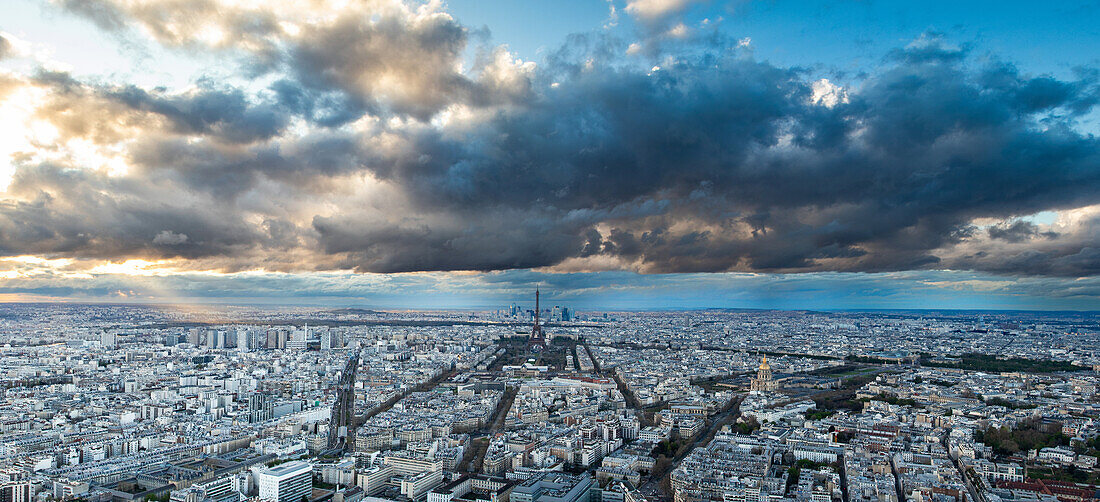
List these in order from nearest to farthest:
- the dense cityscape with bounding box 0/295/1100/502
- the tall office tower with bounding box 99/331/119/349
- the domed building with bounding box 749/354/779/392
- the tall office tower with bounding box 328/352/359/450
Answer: the dense cityscape with bounding box 0/295/1100/502
the tall office tower with bounding box 328/352/359/450
the domed building with bounding box 749/354/779/392
the tall office tower with bounding box 99/331/119/349

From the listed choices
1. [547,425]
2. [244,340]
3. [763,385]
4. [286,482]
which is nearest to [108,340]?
[244,340]

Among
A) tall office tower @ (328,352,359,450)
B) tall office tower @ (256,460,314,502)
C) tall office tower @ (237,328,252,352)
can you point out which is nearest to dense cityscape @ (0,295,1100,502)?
tall office tower @ (256,460,314,502)

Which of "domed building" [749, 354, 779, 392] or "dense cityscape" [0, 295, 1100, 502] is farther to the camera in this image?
"domed building" [749, 354, 779, 392]

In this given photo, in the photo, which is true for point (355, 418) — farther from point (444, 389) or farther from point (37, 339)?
point (37, 339)

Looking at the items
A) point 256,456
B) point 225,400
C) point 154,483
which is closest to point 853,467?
point 256,456

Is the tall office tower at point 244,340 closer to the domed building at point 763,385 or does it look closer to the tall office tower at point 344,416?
the tall office tower at point 344,416

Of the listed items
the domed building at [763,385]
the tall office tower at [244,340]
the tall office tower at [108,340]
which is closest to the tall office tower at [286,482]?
the domed building at [763,385]

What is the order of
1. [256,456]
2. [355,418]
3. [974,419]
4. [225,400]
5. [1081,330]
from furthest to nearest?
[1081,330]
[225,400]
[355,418]
[974,419]
[256,456]

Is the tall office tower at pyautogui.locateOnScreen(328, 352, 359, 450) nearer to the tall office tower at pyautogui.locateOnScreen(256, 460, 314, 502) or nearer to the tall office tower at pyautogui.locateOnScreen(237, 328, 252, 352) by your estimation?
the tall office tower at pyautogui.locateOnScreen(256, 460, 314, 502)
